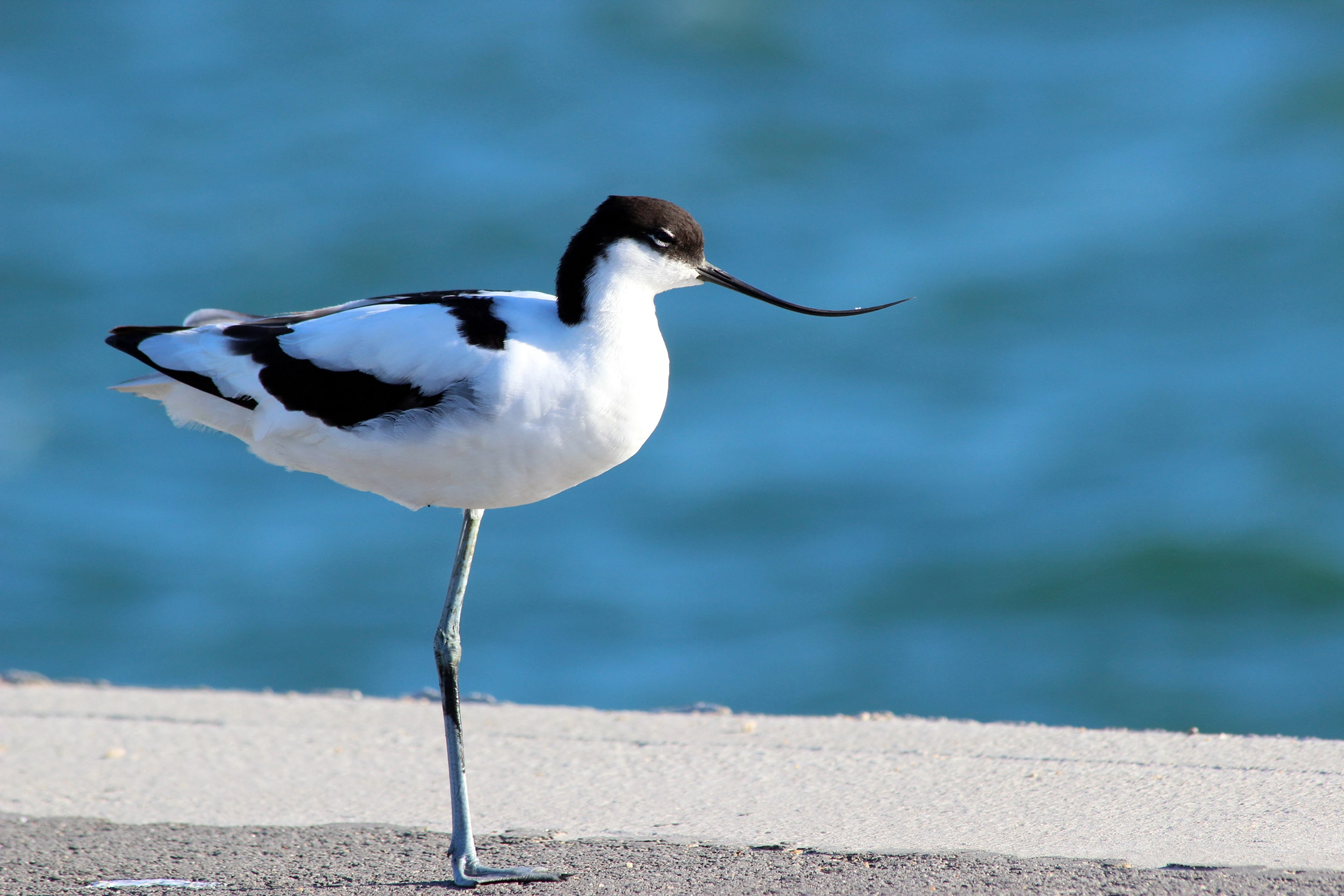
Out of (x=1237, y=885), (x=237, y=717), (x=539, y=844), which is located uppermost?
(x=237, y=717)

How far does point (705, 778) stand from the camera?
4172mm

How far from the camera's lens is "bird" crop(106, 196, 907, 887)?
11.4 ft

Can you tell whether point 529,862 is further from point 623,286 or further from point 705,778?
point 623,286

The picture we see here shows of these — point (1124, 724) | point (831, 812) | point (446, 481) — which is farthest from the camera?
point (1124, 724)

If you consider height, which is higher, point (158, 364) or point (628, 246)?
point (628, 246)

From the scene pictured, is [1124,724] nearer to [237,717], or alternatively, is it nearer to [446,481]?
[237,717]

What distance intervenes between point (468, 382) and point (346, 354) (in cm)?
38

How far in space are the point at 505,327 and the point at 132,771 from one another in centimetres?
193

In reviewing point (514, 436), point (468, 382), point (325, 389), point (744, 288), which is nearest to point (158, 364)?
point (325, 389)

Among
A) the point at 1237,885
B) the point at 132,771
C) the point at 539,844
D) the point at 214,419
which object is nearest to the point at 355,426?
the point at 214,419

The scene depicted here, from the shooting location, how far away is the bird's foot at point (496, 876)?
342 cm

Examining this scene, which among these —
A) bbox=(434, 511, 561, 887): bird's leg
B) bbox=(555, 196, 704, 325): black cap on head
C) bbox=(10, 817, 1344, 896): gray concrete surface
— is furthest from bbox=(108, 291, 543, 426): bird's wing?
bbox=(10, 817, 1344, 896): gray concrete surface

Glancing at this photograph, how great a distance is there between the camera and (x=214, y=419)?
13.0ft

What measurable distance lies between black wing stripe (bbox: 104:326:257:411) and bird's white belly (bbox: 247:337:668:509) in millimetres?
191
